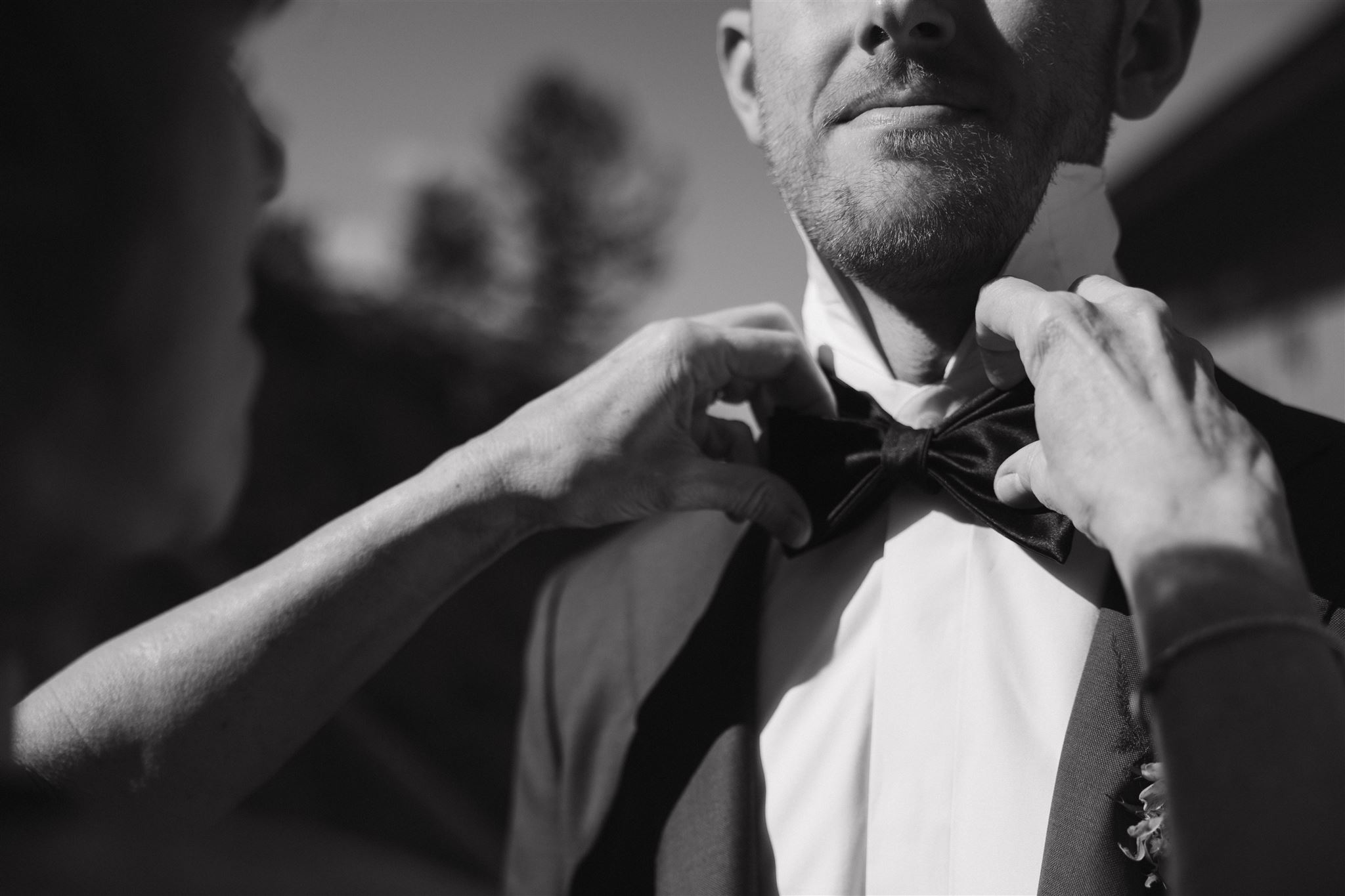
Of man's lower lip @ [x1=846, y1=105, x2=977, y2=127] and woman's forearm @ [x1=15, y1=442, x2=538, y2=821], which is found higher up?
man's lower lip @ [x1=846, y1=105, x2=977, y2=127]

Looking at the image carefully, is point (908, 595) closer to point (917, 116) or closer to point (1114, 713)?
point (1114, 713)

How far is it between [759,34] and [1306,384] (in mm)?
5705

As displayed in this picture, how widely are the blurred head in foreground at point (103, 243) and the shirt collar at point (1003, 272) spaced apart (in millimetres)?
1222

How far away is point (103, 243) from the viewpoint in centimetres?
79

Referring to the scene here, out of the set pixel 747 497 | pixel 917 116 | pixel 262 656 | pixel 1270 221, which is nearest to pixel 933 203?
pixel 917 116

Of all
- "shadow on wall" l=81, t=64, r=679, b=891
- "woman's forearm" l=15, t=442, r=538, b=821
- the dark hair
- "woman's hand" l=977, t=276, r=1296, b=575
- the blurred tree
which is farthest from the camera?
the blurred tree

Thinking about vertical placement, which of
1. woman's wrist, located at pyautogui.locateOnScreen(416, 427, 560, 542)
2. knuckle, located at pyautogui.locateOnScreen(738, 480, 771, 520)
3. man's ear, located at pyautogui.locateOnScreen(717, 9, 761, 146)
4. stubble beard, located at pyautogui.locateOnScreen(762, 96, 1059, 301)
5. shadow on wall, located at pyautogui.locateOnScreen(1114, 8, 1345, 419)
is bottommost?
knuckle, located at pyautogui.locateOnScreen(738, 480, 771, 520)

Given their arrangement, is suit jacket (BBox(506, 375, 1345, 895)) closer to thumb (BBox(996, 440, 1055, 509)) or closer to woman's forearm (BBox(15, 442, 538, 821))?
thumb (BBox(996, 440, 1055, 509))

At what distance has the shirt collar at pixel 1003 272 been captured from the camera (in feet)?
5.66

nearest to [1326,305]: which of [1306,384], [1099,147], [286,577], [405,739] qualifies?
[1306,384]

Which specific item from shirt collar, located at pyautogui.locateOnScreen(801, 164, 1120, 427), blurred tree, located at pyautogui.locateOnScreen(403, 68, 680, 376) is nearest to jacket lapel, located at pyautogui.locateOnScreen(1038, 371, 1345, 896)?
shirt collar, located at pyautogui.locateOnScreen(801, 164, 1120, 427)

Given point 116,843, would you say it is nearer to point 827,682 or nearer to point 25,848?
point 25,848

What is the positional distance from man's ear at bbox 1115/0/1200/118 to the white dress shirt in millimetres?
235

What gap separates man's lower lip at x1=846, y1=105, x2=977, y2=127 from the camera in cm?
161
